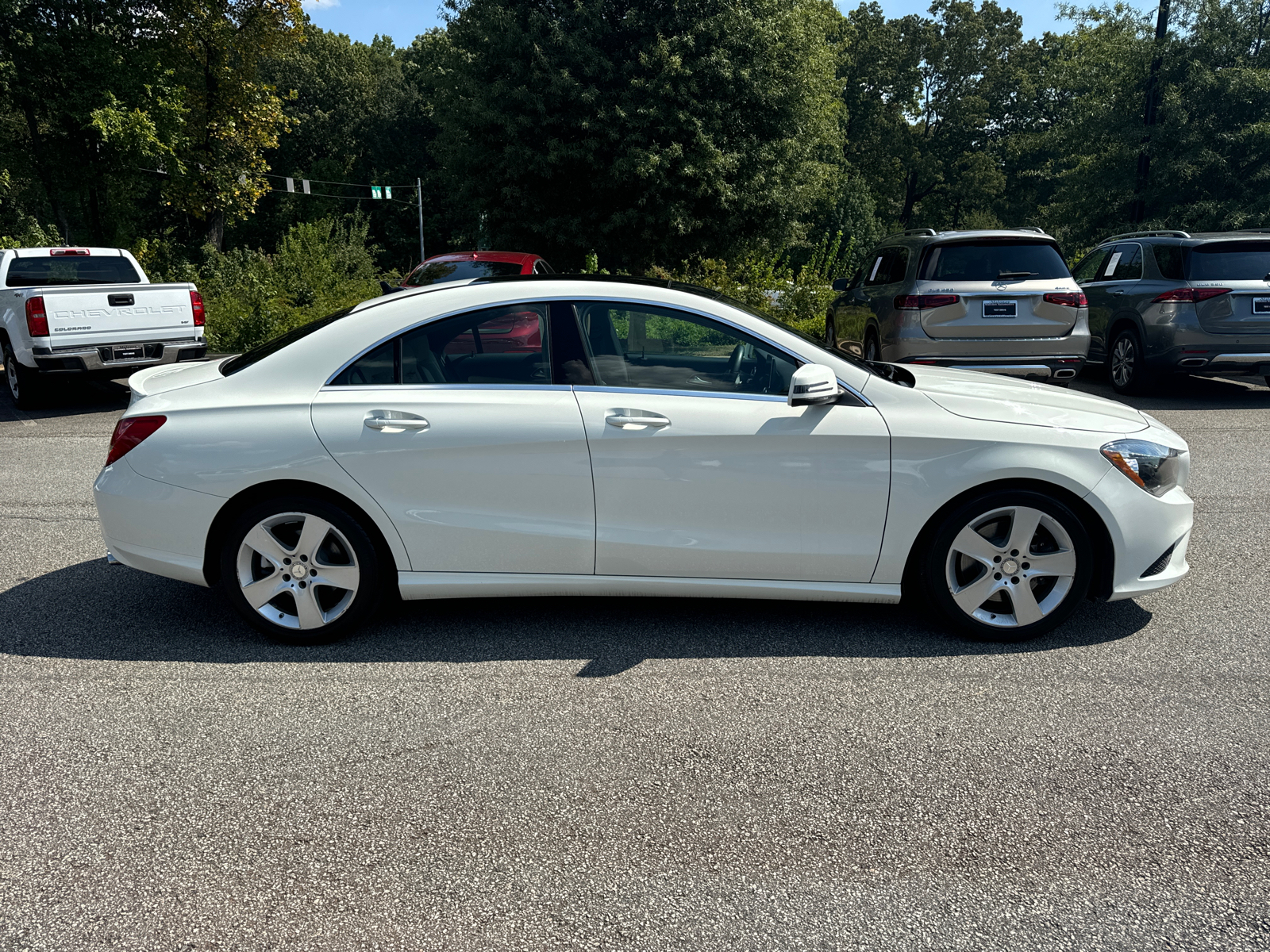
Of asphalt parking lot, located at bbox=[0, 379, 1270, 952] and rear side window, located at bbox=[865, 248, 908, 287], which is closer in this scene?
asphalt parking lot, located at bbox=[0, 379, 1270, 952]

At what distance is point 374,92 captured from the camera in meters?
69.1

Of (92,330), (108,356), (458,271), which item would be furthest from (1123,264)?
(92,330)

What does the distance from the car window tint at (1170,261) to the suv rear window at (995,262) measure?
1919mm

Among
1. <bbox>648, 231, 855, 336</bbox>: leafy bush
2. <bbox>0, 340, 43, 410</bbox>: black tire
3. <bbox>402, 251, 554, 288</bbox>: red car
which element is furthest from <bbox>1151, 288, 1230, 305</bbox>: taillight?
<bbox>0, 340, 43, 410</bbox>: black tire

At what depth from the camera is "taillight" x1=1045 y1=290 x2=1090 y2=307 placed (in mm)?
10227

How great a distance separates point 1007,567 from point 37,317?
34.6ft

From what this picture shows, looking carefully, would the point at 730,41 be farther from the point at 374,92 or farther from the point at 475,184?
the point at 374,92

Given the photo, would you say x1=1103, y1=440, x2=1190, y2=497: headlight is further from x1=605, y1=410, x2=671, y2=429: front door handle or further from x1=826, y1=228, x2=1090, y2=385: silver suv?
x1=826, y1=228, x2=1090, y2=385: silver suv

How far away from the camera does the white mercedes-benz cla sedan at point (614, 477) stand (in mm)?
4277

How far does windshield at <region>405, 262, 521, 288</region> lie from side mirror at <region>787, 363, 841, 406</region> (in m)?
10.2

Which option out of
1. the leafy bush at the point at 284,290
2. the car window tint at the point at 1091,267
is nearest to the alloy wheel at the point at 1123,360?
the car window tint at the point at 1091,267

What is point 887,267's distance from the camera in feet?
38.8

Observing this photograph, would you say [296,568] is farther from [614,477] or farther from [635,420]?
[635,420]

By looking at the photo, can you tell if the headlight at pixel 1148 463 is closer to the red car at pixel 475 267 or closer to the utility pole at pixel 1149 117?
the red car at pixel 475 267
